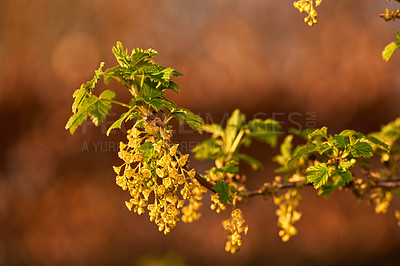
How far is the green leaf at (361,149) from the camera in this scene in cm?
90

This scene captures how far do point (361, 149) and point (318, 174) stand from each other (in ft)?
0.38

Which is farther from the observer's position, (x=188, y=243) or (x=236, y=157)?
(x=188, y=243)

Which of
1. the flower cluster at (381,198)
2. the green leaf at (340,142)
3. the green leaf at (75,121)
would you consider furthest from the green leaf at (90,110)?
the flower cluster at (381,198)

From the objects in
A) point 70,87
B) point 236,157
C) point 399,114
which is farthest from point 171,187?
point 399,114

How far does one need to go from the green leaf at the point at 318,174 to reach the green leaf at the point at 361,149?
0.24 feet

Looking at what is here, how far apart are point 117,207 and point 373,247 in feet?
7.13

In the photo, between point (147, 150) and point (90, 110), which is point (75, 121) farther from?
point (147, 150)

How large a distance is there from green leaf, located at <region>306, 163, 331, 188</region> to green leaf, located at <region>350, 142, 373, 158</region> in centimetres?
7

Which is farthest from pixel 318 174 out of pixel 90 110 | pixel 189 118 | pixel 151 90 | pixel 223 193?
pixel 90 110

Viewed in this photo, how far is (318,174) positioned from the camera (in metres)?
0.94

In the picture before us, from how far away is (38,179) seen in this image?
3205 millimetres

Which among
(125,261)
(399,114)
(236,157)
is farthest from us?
(125,261)

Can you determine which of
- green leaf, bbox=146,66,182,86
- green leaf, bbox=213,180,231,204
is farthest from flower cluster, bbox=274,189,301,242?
green leaf, bbox=146,66,182,86

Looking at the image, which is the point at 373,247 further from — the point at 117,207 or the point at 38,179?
the point at 38,179
